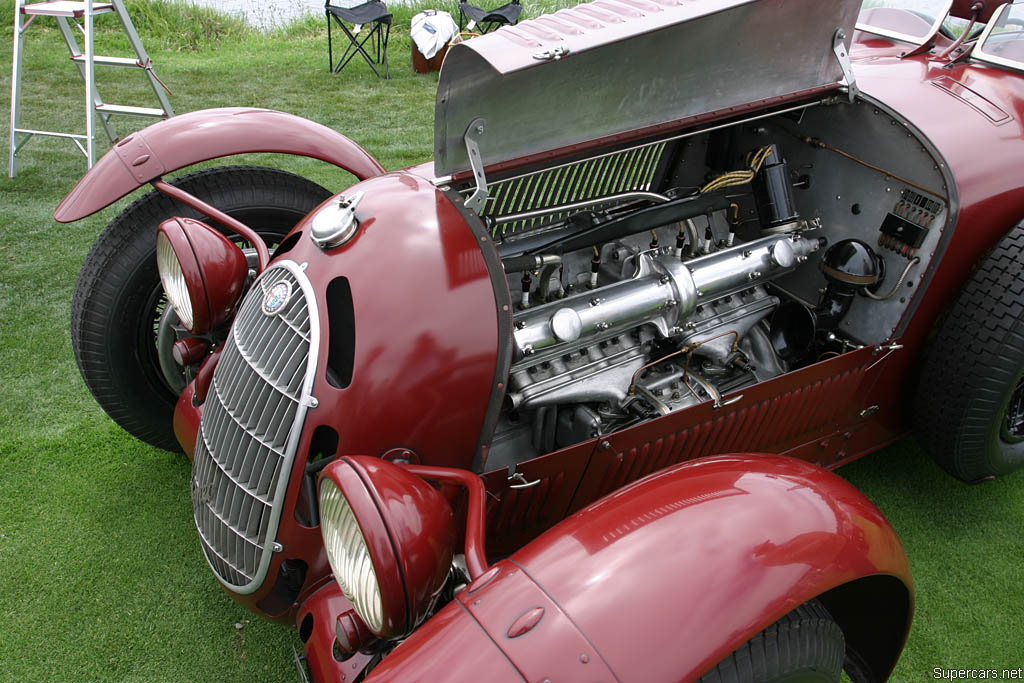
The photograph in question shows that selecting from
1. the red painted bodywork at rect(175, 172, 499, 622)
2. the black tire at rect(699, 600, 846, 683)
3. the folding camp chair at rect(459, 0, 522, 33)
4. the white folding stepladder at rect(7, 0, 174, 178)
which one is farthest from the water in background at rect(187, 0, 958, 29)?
the black tire at rect(699, 600, 846, 683)

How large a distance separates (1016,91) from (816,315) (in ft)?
3.19

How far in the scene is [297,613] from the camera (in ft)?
6.04

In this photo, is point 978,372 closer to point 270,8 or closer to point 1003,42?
point 1003,42

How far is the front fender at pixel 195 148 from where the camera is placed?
2406mm

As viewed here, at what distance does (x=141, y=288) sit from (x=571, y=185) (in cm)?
152

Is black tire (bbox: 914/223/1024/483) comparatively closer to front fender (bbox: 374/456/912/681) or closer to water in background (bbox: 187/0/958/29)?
front fender (bbox: 374/456/912/681)

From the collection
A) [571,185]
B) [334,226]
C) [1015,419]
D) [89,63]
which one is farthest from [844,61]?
[89,63]

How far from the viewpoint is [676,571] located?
1312 millimetres

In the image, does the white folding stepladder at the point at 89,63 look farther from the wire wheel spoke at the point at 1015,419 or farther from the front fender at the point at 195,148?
the wire wheel spoke at the point at 1015,419

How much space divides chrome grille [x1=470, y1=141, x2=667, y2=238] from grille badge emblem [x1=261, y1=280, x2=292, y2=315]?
2.54 feet

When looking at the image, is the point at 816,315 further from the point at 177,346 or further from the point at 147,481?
the point at 147,481

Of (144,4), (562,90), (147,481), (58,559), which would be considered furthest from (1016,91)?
(144,4)

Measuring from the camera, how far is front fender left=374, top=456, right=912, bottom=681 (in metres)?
1.24

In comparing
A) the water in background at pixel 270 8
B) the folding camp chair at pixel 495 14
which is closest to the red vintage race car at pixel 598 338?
the folding camp chair at pixel 495 14
